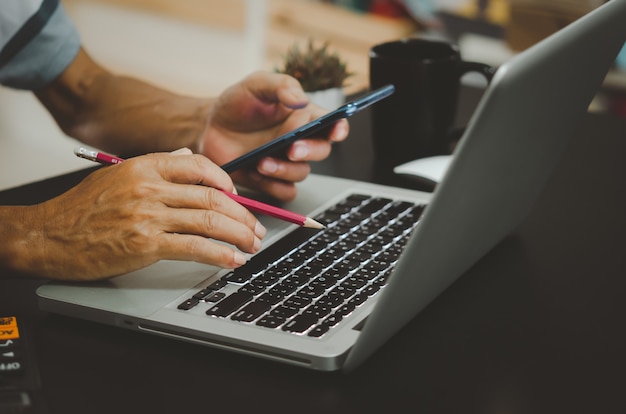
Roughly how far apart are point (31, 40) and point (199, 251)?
69 centimetres

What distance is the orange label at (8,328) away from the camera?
0.71 metres

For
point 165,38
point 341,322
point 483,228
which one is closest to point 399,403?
point 341,322

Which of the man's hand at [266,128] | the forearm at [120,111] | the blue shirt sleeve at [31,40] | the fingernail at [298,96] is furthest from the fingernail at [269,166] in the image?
the blue shirt sleeve at [31,40]

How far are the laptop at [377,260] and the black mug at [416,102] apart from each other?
0.27m

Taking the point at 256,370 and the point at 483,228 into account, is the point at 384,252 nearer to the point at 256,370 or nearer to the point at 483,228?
the point at 483,228

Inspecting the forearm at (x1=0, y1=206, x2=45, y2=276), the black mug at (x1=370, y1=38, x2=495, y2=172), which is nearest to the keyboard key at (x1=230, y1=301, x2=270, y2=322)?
the forearm at (x1=0, y1=206, x2=45, y2=276)

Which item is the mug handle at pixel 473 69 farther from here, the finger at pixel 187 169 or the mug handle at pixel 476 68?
the finger at pixel 187 169

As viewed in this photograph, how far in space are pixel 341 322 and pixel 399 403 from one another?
90mm

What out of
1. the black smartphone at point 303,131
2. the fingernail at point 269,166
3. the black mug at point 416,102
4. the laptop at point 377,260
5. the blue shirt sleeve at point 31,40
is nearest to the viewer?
the laptop at point 377,260

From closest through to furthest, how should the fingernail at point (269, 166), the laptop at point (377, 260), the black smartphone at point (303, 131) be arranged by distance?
the laptop at point (377, 260) < the black smartphone at point (303, 131) < the fingernail at point (269, 166)

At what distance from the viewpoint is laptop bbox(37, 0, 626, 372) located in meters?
0.60

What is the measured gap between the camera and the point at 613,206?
1.02m

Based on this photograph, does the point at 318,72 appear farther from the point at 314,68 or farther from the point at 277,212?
the point at 277,212

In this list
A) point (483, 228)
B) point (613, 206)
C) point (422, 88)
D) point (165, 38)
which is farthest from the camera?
point (165, 38)
